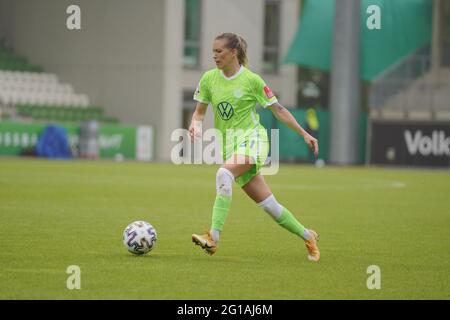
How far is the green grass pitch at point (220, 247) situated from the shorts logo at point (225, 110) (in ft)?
4.56

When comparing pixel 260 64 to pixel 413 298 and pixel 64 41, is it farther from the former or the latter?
pixel 413 298

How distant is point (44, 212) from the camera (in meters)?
15.5

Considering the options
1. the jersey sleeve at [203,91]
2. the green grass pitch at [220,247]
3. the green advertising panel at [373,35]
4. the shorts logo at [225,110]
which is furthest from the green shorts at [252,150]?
the green advertising panel at [373,35]

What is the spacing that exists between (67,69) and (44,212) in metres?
29.6

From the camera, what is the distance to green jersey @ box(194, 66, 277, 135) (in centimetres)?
1013

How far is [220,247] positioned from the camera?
1148 centimetres

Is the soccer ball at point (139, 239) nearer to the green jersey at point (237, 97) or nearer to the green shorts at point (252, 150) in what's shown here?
the green shorts at point (252, 150)

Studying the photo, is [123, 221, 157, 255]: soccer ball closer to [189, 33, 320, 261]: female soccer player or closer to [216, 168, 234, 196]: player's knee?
[189, 33, 320, 261]: female soccer player

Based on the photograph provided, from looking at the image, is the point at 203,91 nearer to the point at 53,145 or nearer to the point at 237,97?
the point at 237,97

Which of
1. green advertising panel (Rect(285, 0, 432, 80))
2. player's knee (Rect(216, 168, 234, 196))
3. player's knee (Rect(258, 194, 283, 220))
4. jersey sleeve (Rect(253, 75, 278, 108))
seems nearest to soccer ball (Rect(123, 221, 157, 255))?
player's knee (Rect(216, 168, 234, 196))

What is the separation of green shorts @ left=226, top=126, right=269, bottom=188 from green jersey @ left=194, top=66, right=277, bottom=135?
101 mm

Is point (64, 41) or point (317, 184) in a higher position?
point (64, 41)

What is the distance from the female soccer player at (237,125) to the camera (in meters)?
10.0
